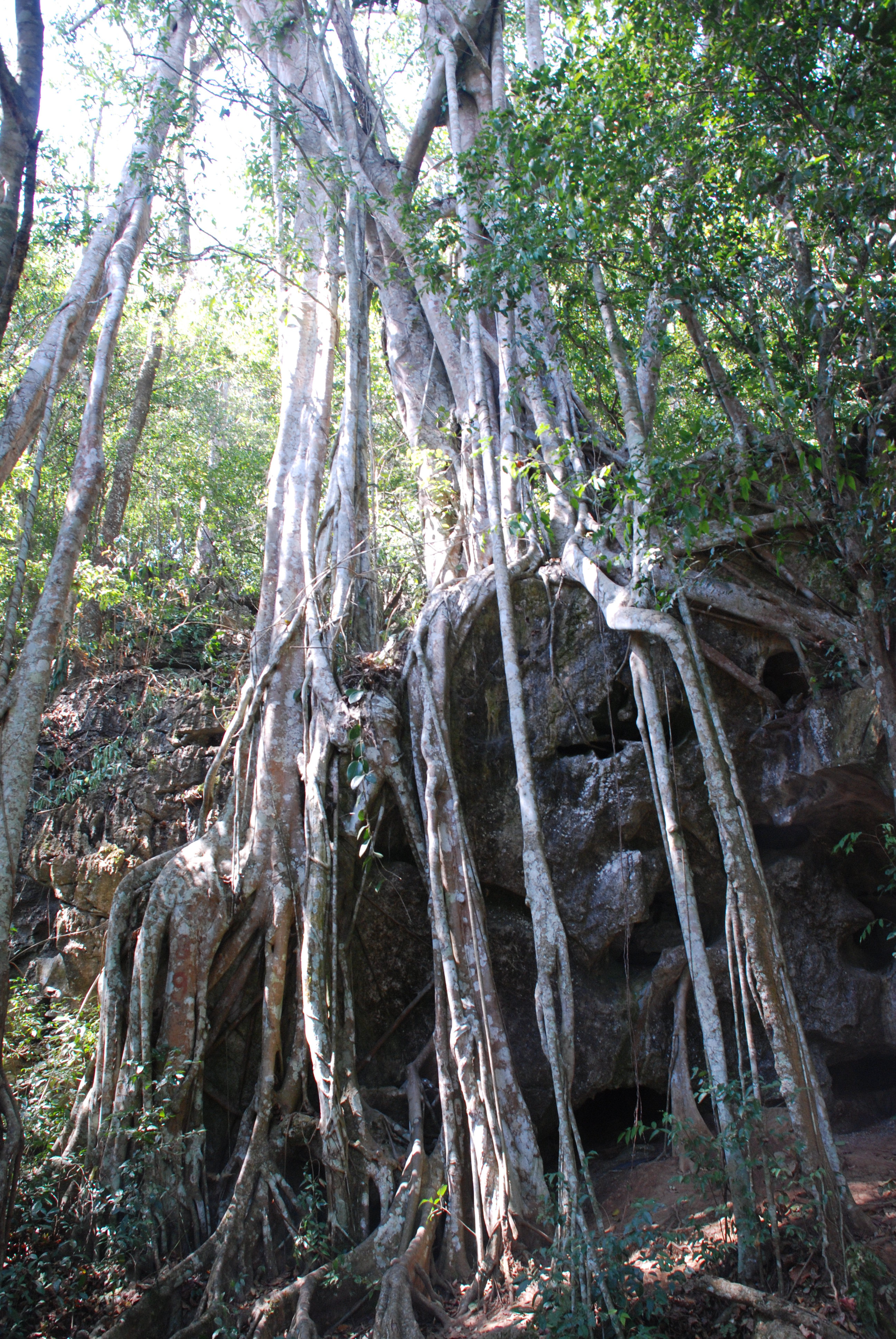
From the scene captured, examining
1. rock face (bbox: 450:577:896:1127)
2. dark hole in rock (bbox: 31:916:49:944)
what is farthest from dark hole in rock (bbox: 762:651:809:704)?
dark hole in rock (bbox: 31:916:49:944)

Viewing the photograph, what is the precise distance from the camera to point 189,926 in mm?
4289

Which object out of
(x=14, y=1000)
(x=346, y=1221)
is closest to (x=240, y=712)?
(x=14, y=1000)

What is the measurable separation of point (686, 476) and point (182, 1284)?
4342 millimetres

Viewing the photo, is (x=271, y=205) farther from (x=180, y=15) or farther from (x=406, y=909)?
(x=406, y=909)

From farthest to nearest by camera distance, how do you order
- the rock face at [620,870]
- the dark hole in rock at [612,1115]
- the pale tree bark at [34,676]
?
the dark hole in rock at [612,1115]
the rock face at [620,870]
the pale tree bark at [34,676]

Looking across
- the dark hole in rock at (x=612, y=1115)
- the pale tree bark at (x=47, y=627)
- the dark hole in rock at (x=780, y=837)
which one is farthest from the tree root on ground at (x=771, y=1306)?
the pale tree bark at (x=47, y=627)

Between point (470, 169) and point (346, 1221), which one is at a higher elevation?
point (470, 169)

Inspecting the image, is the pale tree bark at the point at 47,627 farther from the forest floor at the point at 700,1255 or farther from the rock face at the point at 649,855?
the rock face at the point at 649,855

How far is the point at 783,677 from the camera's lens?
4.69m

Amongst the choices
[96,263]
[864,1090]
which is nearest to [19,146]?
[96,263]

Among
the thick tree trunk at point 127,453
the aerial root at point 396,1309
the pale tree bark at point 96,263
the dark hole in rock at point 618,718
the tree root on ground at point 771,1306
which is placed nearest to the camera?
the tree root on ground at point 771,1306

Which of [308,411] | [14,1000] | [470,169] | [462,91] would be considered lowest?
[14,1000]

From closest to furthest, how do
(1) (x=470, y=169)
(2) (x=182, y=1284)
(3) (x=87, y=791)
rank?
(2) (x=182, y=1284)
(1) (x=470, y=169)
(3) (x=87, y=791)

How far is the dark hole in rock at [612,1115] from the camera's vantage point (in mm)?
4664
